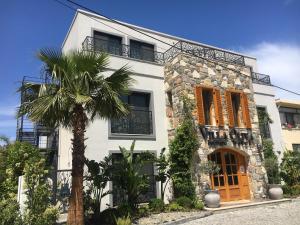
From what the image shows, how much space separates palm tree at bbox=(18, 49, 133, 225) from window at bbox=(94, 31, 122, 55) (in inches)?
242

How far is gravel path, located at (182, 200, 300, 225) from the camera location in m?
9.95

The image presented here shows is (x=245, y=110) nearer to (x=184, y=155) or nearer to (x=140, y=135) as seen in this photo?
(x=184, y=155)

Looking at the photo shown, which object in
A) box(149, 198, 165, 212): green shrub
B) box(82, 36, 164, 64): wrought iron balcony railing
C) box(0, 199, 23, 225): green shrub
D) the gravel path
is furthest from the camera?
box(82, 36, 164, 64): wrought iron balcony railing

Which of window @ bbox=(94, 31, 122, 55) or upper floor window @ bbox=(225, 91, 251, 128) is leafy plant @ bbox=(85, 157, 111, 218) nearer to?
window @ bbox=(94, 31, 122, 55)

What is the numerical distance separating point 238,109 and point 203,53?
3.85m

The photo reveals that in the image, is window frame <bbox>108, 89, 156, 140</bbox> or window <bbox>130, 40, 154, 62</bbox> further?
window <bbox>130, 40, 154, 62</bbox>

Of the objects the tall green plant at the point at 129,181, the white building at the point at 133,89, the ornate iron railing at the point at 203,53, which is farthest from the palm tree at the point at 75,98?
the ornate iron railing at the point at 203,53

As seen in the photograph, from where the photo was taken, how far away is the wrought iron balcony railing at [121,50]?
1513cm

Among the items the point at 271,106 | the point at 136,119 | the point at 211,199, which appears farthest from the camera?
the point at 271,106

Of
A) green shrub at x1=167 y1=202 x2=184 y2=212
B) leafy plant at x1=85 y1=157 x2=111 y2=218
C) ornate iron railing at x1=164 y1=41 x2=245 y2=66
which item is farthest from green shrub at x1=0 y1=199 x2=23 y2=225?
ornate iron railing at x1=164 y1=41 x2=245 y2=66

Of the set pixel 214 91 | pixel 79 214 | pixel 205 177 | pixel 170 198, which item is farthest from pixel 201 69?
pixel 79 214

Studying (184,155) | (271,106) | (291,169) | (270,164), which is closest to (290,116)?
(271,106)

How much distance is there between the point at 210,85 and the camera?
15.5 metres

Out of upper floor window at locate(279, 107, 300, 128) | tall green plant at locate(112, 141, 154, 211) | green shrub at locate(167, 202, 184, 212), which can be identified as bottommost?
green shrub at locate(167, 202, 184, 212)
